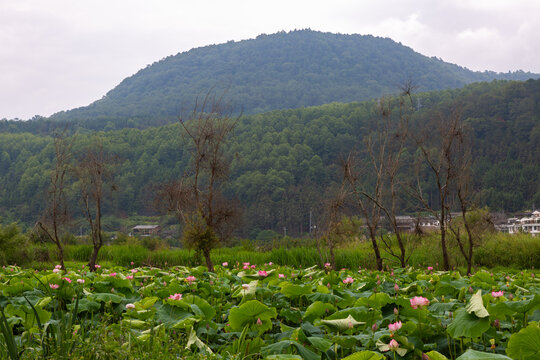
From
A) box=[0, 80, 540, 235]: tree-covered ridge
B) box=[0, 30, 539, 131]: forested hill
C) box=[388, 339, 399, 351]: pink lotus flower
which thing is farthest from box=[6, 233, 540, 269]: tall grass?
box=[0, 30, 539, 131]: forested hill

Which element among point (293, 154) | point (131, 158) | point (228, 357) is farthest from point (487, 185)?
point (228, 357)

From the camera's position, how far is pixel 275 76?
4754 inches

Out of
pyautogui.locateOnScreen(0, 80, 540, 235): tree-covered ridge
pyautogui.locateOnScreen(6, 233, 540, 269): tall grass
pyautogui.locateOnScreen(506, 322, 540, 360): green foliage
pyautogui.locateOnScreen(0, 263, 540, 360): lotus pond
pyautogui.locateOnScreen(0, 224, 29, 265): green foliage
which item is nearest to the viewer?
pyautogui.locateOnScreen(506, 322, 540, 360): green foliage

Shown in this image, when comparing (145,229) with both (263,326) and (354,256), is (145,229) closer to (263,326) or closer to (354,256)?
(354,256)

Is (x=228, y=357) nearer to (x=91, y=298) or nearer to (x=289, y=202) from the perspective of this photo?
(x=91, y=298)

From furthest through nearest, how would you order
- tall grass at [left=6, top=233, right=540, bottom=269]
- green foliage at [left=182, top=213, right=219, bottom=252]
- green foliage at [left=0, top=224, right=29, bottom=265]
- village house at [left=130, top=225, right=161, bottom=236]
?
village house at [left=130, top=225, right=161, bottom=236] < green foliage at [left=0, top=224, right=29, bottom=265] < tall grass at [left=6, top=233, right=540, bottom=269] < green foliage at [left=182, top=213, right=219, bottom=252]

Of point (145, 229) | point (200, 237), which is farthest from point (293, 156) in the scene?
point (200, 237)

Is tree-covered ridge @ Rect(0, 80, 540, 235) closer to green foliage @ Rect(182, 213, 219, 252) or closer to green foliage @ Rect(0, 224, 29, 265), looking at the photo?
green foliage @ Rect(0, 224, 29, 265)

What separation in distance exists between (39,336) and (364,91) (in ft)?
339

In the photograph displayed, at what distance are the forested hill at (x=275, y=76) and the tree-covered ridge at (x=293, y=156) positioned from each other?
17.0 m

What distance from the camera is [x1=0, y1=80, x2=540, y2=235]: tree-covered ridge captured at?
147ft

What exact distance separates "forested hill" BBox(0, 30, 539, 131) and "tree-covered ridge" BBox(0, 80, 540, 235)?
1702cm

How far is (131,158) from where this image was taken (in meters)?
61.6

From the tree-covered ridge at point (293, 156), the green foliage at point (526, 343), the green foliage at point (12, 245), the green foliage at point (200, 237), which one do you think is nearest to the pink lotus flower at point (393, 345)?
the green foliage at point (526, 343)
